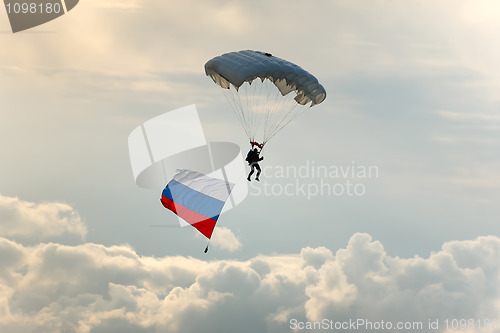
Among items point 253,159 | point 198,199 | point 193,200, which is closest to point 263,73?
point 253,159

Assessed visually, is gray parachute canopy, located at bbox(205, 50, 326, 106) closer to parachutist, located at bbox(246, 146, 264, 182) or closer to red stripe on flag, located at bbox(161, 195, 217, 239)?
parachutist, located at bbox(246, 146, 264, 182)

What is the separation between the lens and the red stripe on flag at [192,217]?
36.6 m

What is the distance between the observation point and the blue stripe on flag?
122 feet

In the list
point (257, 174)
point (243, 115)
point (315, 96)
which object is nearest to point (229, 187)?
point (257, 174)

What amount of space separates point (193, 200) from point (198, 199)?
1.19 feet

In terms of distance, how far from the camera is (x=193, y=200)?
37906 millimetres

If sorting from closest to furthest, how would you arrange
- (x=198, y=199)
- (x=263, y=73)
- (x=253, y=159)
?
(x=263, y=73), (x=253, y=159), (x=198, y=199)

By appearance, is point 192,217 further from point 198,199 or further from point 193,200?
point 198,199

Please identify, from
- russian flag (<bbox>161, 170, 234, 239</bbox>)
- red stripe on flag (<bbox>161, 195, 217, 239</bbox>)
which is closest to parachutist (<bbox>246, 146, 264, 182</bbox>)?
russian flag (<bbox>161, 170, 234, 239</bbox>)

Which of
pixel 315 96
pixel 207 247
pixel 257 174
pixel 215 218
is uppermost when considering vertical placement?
pixel 315 96

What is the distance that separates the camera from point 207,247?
30.3 metres

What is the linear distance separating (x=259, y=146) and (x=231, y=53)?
21.2 feet

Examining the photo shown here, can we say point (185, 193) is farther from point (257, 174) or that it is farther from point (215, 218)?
point (257, 174)

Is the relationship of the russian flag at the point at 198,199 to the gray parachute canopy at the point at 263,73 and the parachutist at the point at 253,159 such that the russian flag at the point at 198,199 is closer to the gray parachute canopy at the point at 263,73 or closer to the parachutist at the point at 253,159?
the parachutist at the point at 253,159
